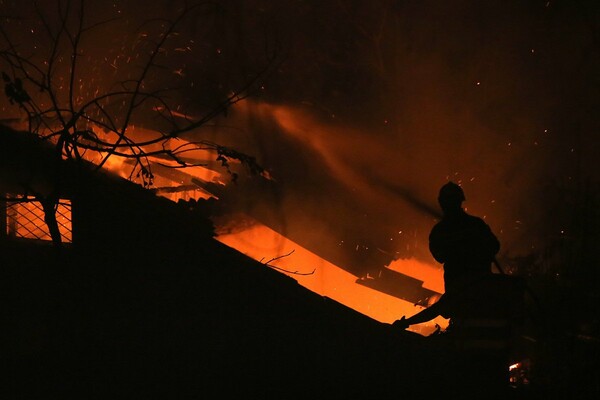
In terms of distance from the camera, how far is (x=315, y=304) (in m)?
5.43

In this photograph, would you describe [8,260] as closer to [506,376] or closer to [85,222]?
[85,222]

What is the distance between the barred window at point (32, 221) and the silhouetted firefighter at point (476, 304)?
10.1ft

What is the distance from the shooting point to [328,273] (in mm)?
9430

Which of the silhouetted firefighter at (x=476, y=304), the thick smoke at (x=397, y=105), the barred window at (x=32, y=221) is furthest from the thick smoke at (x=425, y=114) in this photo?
the silhouetted firefighter at (x=476, y=304)

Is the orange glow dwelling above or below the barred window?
above

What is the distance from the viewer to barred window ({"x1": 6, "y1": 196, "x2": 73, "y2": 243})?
20.1ft

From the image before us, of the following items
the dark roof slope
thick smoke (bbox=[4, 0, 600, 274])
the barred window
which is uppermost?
thick smoke (bbox=[4, 0, 600, 274])

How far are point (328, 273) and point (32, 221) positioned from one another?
4.31 meters

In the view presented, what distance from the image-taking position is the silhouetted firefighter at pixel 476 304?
5.03 metres

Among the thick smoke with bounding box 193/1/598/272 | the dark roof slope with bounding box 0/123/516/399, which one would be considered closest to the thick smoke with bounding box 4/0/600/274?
the thick smoke with bounding box 193/1/598/272

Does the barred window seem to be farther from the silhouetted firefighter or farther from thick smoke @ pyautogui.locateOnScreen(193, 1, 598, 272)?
thick smoke @ pyautogui.locateOnScreen(193, 1, 598, 272)

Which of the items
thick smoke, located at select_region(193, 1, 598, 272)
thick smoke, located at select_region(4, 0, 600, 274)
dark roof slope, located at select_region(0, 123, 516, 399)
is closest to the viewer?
dark roof slope, located at select_region(0, 123, 516, 399)

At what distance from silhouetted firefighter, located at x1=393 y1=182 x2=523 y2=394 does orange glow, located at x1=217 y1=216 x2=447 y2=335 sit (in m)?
3.73

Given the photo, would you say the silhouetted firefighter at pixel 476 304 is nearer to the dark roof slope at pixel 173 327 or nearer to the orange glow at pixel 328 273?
the dark roof slope at pixel 173 327
